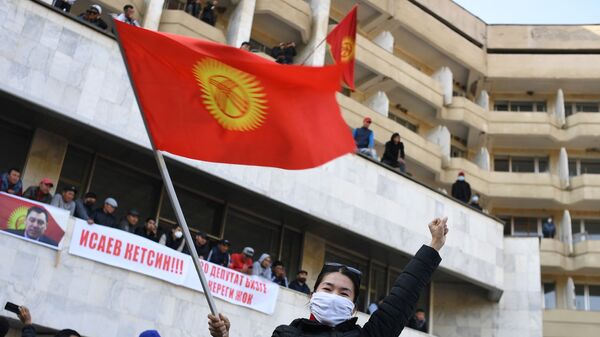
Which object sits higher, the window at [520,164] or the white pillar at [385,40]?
the white pillar at [385,40]

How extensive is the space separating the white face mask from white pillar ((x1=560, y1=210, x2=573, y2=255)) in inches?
1109

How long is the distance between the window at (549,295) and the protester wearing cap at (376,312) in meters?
27.8

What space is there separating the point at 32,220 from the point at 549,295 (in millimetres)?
22351

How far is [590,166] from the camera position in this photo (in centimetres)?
3253

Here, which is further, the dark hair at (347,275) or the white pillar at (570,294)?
the white pillar at (570,294)

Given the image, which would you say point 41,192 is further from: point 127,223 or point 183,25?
point 183,25

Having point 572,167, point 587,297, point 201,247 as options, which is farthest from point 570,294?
point 201,247

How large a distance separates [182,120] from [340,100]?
19.2m

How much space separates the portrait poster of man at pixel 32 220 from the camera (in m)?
12.4

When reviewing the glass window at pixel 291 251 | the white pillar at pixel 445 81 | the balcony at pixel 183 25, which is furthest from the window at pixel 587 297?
the balcony at pixel 183 25

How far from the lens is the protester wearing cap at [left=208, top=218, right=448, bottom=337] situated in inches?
130

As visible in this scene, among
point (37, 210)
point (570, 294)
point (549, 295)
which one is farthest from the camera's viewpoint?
point (549, 295)

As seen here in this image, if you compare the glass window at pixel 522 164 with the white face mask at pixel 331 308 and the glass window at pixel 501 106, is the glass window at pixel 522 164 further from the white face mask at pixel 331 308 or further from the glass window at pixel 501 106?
the white face mask at pixel 331 308

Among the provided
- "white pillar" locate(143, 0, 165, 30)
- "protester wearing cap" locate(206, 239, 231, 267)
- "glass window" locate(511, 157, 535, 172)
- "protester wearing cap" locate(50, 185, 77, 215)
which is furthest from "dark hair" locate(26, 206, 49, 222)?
"glass window" locate(511, 157, 535, 172)
